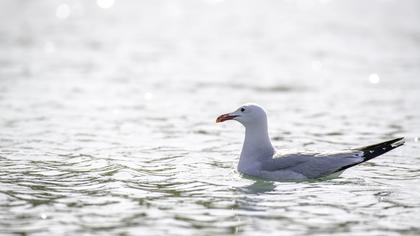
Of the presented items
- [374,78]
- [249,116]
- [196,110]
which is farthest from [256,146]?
[374,78]

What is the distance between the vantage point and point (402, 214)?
30.8 feet

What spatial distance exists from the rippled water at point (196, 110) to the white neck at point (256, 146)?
0.30 meters

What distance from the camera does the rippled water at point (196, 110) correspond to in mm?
9422

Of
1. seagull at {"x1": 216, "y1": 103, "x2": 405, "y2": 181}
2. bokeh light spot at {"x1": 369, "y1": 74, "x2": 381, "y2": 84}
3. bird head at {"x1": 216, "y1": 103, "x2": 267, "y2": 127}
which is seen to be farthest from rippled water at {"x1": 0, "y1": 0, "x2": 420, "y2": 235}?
bird head at {"x1": 216, "y1": 103, "x2": 267, "y2": 127}

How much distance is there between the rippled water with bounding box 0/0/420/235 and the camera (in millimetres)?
9422

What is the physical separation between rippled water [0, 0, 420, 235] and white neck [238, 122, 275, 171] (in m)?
0.30

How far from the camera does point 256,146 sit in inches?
459

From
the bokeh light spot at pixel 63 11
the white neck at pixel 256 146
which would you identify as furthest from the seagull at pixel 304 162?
the bokeh light spot at pixel 63 11

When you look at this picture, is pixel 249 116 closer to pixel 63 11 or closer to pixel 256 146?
pixel 256 146

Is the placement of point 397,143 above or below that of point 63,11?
below

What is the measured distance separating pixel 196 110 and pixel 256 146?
5.36 meters

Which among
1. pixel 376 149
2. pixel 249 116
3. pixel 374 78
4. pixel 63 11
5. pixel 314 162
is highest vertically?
pixel 63 11

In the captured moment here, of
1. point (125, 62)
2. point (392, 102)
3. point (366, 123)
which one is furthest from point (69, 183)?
point (125, 62)

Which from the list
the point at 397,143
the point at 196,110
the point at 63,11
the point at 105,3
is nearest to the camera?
the point at 397,143
